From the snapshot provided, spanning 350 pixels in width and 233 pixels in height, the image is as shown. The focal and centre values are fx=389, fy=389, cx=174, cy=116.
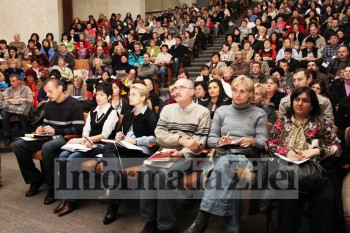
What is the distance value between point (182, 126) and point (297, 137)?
3.06 ft

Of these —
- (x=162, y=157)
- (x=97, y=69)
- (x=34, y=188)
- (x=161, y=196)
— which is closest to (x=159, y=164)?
(x=162, y=157)

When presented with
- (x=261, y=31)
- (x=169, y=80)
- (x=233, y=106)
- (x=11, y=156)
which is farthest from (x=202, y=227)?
(x=261, y=31)

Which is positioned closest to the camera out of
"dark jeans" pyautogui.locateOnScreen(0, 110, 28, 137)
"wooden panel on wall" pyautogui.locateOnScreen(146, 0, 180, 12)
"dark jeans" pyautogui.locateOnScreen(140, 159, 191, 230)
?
"dark jeans" pyautogui.locateOnScreen(140, 159, 191, 230)

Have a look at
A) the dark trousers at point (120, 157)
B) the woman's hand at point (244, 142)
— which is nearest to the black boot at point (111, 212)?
the dark trousers at point (120, 157)

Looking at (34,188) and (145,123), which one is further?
(34,188)

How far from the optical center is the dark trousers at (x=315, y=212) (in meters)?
2.63

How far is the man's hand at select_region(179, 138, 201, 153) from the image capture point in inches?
122

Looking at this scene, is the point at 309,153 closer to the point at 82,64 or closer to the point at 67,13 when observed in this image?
the point at 82,64

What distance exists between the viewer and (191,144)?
3.10m

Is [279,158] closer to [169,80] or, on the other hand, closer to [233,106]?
[233,106]

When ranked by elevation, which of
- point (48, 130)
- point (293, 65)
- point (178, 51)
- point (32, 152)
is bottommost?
point (32, 152)

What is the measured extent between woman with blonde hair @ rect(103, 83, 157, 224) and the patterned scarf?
47.1 inches

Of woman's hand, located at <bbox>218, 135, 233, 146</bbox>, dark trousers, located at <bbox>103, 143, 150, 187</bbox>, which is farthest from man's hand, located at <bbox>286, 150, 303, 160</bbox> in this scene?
dark trousers, located at <bbox>103, 143, 150, 187</bbox>

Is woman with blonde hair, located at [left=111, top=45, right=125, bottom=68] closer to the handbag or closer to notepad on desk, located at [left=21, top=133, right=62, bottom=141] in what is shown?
notepad on desk, located at [left=21, top=133, right=62, bottom=141]
